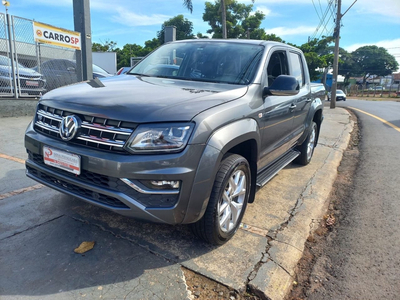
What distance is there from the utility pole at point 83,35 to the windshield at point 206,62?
4.80m

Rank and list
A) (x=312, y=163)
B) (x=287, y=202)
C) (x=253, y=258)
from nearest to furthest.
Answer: (x=253, y=258), (x=287, y=202), (x=312, y=163)

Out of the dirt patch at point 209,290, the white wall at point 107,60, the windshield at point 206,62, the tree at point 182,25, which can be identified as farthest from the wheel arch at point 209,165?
the tree at point 182,25

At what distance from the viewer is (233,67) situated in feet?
11.2

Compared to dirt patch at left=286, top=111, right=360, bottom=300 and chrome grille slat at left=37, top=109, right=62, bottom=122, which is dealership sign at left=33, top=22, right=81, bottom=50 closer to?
chrome grille slat at left=37, top=109, right=62, bottom=122

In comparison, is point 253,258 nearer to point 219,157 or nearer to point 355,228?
point 219,157

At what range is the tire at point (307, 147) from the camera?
5.42 m

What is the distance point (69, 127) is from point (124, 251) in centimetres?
107

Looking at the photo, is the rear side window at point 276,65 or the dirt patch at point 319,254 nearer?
the dirt patch at point 319,254

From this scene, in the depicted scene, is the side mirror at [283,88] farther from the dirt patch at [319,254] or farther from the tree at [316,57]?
the tree at [316,57]

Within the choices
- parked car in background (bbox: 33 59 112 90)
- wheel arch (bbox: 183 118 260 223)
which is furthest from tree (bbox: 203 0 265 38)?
wheel arch (bbox: 183 118 260 223)

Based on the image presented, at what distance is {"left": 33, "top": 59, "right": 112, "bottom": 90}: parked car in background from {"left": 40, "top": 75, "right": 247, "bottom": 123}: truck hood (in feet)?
20.5

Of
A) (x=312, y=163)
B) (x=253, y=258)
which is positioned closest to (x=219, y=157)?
(x=253, y=258)

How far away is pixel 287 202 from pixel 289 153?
3.49ft

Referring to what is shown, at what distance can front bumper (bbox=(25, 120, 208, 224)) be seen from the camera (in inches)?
87.0
